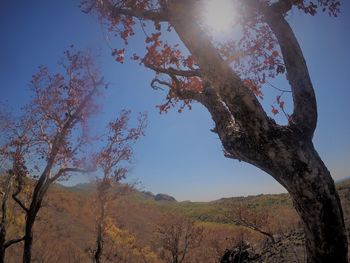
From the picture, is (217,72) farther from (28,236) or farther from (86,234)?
(86,234)

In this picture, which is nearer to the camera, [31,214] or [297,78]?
[297,78]

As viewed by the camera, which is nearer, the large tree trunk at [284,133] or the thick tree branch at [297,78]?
the large tree trunk at [284,133]

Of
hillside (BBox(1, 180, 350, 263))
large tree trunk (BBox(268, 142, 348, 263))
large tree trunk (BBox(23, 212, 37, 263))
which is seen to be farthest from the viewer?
hillside (BBox(1, 180, 350, 263))

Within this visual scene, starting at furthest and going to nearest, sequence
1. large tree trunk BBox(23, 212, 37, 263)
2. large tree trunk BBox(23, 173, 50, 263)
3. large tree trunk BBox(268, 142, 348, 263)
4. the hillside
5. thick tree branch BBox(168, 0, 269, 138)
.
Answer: the hillside < large tree trunk BBox(23, 173, 50, 263) < large tree trunk BBox(23, 212, 37, 263) < thick tree branch BBox(168, 0, 269, 138) < large tree trunk BBox(268, 142, 348, 263)

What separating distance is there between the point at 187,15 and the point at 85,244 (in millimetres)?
28712

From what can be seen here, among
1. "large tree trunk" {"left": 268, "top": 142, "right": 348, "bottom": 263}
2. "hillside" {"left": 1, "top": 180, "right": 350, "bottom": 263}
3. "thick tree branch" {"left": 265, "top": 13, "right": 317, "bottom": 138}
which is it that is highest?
"thick tree branch" {"left": 265, "top": 13, "right": 317, "bottom": 138}

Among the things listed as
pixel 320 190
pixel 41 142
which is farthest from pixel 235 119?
pixel 41 142

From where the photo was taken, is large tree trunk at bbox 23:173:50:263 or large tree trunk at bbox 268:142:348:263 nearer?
large tree trunk at bbox 268:142:348:263

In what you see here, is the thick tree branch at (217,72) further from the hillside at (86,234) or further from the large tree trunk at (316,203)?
the hillside at (86,234)

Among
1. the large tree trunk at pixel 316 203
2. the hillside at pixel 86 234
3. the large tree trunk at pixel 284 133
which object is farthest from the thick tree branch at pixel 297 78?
the hillside at pixel 86 234

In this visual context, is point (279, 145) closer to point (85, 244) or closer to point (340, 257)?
point (340, 257)

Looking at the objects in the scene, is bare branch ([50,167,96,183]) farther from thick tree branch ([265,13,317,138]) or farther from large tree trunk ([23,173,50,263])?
thick tree branch ([265,13,317,138])

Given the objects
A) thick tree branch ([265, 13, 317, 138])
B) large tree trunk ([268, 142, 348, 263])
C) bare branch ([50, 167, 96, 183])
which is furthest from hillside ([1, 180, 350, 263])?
large tree trunk ([268, 142, 348, 263])

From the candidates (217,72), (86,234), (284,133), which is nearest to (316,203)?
(284,133)
